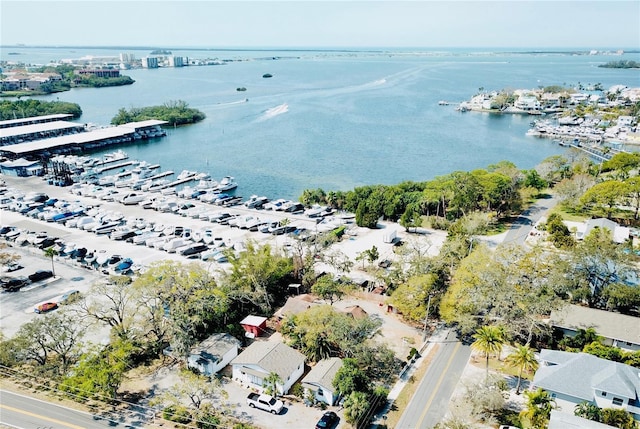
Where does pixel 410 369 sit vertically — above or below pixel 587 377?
below

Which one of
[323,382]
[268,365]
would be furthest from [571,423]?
[268,365]

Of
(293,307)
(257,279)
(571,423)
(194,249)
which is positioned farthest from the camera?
(194,249)

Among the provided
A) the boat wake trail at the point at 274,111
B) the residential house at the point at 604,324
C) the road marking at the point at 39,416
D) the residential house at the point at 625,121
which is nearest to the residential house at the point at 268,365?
the road marking at the point at 39,416

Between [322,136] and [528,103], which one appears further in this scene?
[528,103]

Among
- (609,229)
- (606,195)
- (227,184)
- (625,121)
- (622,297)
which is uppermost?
(625,121)

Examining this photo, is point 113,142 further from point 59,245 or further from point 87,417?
point 87,417

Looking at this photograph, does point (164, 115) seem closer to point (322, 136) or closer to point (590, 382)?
point (322, 136)

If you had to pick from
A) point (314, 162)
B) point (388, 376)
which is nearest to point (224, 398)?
point (388, 376)
